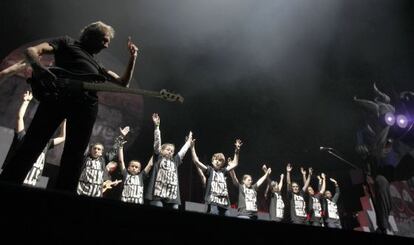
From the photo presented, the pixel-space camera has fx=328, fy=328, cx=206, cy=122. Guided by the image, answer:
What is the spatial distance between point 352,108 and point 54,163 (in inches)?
293

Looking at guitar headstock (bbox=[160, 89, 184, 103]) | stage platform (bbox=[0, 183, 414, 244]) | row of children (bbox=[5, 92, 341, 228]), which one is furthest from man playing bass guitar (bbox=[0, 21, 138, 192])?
row of children (bbox=[5, 92, 341, 228])

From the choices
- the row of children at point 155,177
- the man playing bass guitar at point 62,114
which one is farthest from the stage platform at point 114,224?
the row of children at point 155,177

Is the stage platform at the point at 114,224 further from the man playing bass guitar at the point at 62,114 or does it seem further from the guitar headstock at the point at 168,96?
the guitar headstock at the point at 168,96

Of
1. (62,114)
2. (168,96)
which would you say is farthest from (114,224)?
(168,96)

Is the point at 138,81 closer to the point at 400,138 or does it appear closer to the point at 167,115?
the point at 167,115

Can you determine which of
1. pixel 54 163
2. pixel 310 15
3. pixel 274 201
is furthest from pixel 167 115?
pixel 310 15

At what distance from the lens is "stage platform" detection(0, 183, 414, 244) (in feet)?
4.38

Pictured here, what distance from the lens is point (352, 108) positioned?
8906 mm

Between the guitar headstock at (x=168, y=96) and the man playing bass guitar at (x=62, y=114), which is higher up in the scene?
the guitar headstock at (x=168, y=96)

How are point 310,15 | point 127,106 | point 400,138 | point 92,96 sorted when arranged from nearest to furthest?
point 92,96 → point 310,15 → point 127,106 → point 400,138

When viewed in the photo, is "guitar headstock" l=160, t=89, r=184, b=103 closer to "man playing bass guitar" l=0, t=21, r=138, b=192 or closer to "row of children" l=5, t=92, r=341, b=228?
"man playing bass guitar" l=0, t=21, r=138, b=192

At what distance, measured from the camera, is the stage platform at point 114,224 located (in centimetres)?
134

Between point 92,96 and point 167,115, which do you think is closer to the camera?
point 92,96

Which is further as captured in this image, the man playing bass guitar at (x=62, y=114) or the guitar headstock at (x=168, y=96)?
the guitar headstock at (x=168, y=96)
